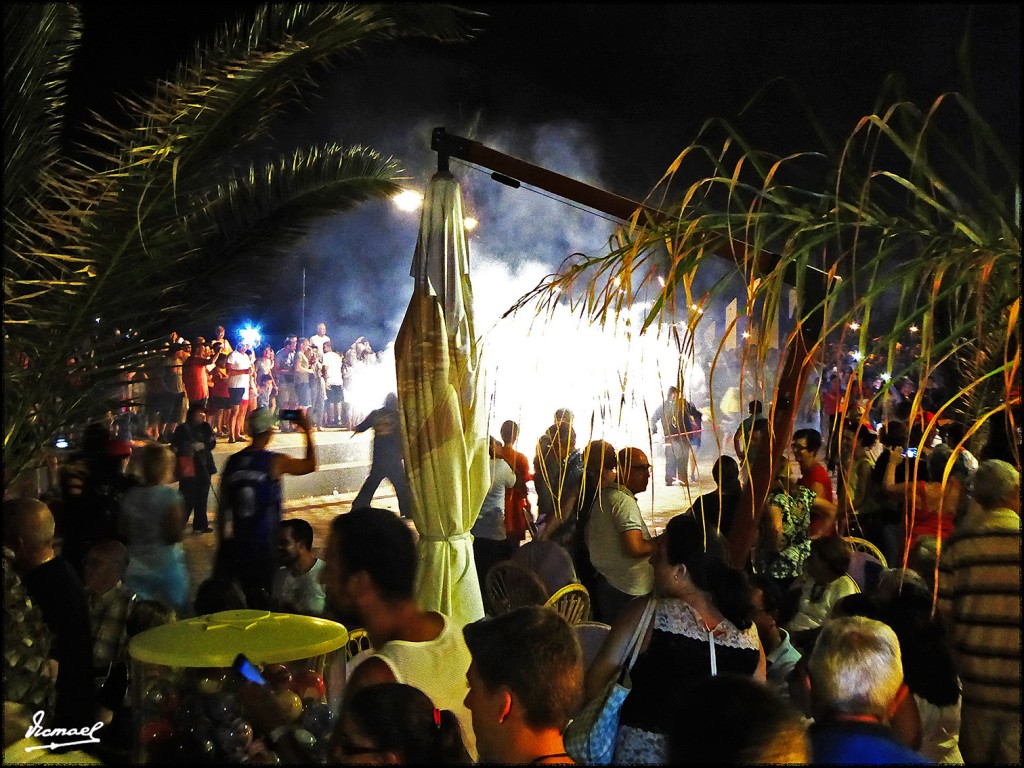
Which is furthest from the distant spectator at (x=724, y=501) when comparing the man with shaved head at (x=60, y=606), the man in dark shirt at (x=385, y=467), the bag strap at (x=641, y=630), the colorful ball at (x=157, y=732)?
the man in dark shirt at (x=385, y=467)

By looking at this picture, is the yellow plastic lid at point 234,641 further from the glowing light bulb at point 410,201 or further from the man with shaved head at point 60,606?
the glowing light bulb at point 410,201

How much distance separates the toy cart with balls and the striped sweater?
1.91 m

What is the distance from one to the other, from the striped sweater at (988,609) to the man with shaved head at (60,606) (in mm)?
2980

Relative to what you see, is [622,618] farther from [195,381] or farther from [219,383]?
[219,383]

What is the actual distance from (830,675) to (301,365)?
10.4 meters

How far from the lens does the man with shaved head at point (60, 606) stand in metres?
3.26

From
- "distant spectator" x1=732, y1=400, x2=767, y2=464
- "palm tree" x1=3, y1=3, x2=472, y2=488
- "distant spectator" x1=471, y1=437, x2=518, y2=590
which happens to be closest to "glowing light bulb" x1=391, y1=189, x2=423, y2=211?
"distant spectator" x1=471, y1=437, x2=518, y2=590

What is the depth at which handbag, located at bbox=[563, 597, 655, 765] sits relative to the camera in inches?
94.3

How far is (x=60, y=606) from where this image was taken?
3262 millimetres

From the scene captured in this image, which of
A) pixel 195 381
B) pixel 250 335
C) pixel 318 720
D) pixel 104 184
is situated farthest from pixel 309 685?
pixel 250 335

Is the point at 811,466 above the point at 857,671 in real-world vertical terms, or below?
above

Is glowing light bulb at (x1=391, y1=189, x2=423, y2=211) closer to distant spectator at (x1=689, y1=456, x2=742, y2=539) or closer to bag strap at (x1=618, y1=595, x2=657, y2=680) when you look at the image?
distant spectator at (x1=689, y1=456, x2=742, y2=539)

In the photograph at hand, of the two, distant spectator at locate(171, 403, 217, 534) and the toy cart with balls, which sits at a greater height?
distant spectator at locate(171, 403, 217, 534)

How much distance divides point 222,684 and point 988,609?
227cm
